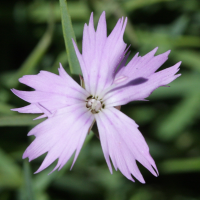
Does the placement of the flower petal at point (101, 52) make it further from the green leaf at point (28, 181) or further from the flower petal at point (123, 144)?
the green leaf at point (28, 181)

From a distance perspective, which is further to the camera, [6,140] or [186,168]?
[6,140]


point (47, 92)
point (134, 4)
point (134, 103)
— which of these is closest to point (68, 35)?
point (47, 92)

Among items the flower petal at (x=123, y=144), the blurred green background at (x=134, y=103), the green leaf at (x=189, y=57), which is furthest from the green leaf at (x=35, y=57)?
the green leaf at (x=189, y=57)

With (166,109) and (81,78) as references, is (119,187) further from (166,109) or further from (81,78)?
(81,78)

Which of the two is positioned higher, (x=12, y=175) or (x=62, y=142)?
(x=12, y=175)

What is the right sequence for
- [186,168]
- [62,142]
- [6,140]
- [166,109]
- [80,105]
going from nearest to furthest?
[62,142]
[80,105]
[186,168]
[6,140]
[166,109]

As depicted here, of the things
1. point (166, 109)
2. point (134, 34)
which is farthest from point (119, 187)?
point (134, 34)

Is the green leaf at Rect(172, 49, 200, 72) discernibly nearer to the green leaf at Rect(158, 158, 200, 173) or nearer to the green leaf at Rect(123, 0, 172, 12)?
the green leaf at Rect(123, 0, 172, 12)
